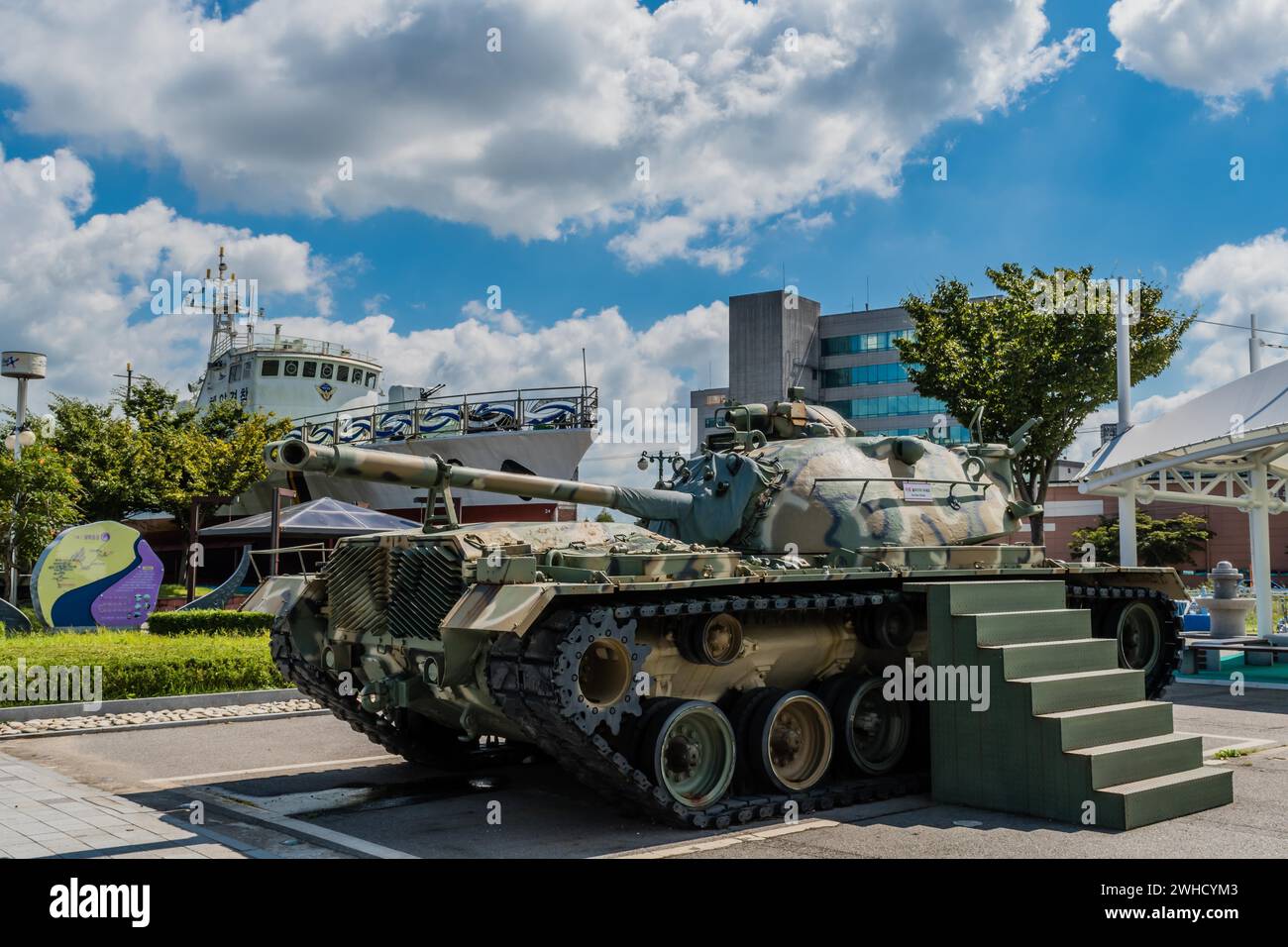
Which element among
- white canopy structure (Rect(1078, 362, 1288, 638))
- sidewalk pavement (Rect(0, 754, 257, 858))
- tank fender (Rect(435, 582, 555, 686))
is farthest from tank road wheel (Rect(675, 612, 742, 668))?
white canopy structure (Rect(1078, 362, 1288, 638))

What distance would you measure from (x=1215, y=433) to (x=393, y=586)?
14923 mm

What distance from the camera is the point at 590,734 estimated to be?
8117mm

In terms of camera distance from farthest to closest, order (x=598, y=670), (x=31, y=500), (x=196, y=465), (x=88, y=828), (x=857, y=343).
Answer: (x=857, y=343), (x=196, y=465), (x=31, y=500), (x=598, y=670), (x=88, y=828)

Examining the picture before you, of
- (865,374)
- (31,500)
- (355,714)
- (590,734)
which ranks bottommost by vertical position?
(355,714)

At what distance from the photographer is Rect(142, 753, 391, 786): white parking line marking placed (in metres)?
10.8

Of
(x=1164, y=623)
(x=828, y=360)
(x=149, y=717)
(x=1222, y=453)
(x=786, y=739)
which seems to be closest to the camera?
(x=786, y=739)

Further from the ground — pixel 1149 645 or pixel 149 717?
pixel 1149 645

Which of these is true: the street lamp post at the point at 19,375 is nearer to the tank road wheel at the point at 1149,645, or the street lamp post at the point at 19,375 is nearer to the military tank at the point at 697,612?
the military tank at the point at 697,612

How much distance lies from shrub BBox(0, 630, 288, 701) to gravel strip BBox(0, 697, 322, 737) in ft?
1.49

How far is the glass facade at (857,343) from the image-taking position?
75812 millimetres

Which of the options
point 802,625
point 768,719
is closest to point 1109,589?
point 802,625

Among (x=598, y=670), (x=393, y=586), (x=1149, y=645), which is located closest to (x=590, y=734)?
(x=598, y=670)

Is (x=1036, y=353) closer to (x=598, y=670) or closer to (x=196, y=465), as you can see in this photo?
(x=598, y=670)

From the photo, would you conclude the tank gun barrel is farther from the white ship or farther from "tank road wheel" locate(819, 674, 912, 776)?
the white ship
